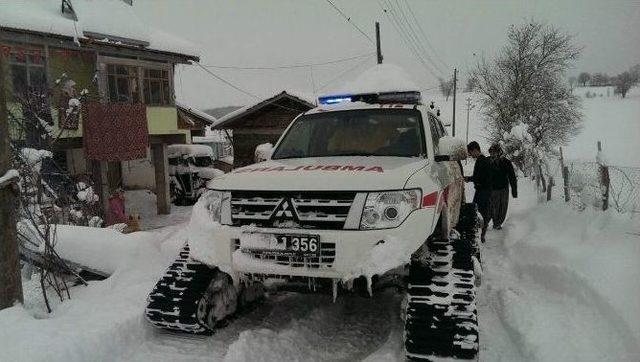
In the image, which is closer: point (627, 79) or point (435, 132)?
point (435, 132)

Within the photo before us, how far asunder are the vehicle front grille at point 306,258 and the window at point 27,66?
14.8 metres

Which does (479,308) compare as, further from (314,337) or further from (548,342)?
(314,337)

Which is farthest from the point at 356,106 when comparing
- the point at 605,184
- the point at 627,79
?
the point at 627,79

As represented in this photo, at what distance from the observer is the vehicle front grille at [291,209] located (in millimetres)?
3250

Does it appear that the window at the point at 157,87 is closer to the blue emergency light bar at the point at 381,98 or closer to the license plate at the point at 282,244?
Result: the blue emergency light bar at the point at 381,98

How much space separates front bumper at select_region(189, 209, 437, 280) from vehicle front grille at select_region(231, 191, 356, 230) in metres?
0.07

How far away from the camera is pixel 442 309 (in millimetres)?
3209

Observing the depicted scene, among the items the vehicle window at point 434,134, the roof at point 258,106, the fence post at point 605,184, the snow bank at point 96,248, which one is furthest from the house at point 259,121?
the snow bank at point 96,248

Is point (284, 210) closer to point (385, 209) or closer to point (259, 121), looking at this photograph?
point (385, 209)

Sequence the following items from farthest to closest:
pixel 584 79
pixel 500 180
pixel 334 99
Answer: pixel 584 79
pixel 500 180
pixel 334 99

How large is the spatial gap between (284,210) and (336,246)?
488 millimetres

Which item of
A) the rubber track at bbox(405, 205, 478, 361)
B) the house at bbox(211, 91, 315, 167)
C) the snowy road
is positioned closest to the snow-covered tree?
the snowy road

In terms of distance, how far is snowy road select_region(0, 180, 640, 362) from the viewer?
3.31 m

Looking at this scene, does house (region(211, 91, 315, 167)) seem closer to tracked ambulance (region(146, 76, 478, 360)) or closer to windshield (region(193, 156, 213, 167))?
windshield (region(193, 156, 213, 167))
